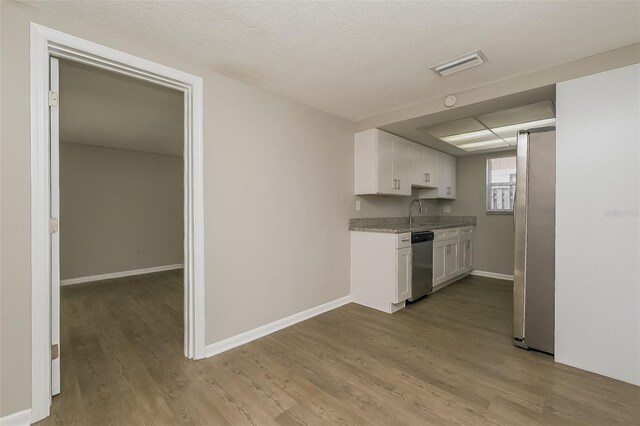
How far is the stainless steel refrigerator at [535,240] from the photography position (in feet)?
7.63

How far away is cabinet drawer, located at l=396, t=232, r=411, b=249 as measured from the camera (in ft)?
10.8

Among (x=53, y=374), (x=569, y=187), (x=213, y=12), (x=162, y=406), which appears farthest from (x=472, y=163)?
(x=53, y=374)

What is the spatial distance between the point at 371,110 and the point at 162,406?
334 centimetres

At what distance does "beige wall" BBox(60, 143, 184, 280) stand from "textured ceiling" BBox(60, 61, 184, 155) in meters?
0.44

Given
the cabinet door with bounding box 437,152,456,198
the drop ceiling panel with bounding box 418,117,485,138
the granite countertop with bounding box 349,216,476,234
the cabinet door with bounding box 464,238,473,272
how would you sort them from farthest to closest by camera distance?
the cabinet door with bounding box 437,152,456,198
the cabinet door with bounding box 464,238,473,272
the granite countertop with bounding box 349,216,476,234
the drop ceiling panel with bounding box 418,117,485,138

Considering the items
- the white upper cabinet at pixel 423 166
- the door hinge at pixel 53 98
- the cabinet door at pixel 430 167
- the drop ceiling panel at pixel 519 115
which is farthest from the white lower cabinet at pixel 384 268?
the door hinge at pixel 53 98

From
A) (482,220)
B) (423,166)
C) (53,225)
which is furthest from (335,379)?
(482,220)

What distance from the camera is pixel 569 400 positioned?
1.79 metres

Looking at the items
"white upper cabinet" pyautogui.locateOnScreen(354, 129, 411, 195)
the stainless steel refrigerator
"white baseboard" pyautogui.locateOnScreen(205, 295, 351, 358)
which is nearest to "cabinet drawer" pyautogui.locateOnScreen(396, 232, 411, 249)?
"white upper cabinet" pyautogui.locateOnScreen(354, 129, 411, 195)

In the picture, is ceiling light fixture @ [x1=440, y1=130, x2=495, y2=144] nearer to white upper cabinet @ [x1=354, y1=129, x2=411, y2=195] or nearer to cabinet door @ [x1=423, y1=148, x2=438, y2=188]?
cabinet door @ [x1=423, y1=148, x2=438, y2=188]

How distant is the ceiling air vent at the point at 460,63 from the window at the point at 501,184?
347 cm

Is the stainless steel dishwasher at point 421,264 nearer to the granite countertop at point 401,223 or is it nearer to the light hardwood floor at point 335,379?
the granite countertop at point 401,223

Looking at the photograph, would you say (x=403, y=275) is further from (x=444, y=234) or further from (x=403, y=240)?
(x=444, y=234)

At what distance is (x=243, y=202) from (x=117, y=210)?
13.6 feet
